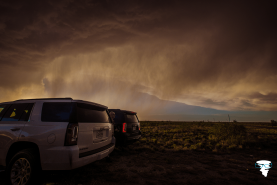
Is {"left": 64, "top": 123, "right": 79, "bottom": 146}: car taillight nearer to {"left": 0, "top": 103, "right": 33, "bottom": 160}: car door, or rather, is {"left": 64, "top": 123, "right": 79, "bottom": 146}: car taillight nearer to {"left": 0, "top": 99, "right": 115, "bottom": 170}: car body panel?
{"left": 0, "top": 99, "right": 115, "bottom": 170}: car body panel

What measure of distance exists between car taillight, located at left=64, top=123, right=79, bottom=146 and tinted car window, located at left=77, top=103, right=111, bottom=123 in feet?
0.79

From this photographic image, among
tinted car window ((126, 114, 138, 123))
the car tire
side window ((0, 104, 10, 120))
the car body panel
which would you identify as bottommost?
the car tire

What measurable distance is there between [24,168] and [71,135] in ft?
4.26

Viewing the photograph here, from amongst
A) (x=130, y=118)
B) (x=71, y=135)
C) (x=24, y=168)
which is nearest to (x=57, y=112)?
(x=71, y=135)

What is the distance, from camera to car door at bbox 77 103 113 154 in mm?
3395

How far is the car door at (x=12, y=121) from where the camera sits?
3547mm

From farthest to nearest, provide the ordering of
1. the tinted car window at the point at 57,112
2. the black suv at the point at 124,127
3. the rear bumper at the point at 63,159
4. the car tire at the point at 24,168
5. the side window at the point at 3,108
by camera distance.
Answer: the black suv at the point at 124,127 → the side window at the point at 3,108 → the tinted car window at the point at 57,112 → the car tire at the point at 24,168 → the rear bumper at the point at 63,159

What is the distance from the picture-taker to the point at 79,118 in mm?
3428

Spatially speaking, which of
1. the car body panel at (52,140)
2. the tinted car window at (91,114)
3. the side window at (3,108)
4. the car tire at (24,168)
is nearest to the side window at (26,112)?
the car body panel at (52,140)

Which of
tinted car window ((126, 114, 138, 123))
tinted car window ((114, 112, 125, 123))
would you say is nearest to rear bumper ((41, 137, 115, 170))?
tinted car window ((114, 112, 125, 123))

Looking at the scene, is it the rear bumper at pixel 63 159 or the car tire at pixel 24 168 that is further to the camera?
the car tire at pixel 24 168

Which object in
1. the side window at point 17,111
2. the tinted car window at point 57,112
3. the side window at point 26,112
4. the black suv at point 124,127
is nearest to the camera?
the tinted car window at point 57,112

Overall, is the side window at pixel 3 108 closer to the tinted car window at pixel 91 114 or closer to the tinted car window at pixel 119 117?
the tinted car window at pixel 91 114

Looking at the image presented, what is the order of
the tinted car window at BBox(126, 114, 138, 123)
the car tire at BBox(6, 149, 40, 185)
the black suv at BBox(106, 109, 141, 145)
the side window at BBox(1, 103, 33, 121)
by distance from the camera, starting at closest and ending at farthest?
the car tire at BBox(6, 149, 40, 185), the side window at BBox(1, 103, 33, 121), the black suv at BBox(106, 109, 141, 145), the tinted car window at BBox(126, 114, 138, 123)
